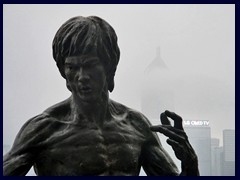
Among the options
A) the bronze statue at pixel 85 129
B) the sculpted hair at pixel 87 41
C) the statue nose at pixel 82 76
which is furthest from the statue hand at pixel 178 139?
the statue nose at pixel 82 76

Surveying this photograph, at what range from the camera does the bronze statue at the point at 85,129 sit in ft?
15.3

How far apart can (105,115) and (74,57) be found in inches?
19.1

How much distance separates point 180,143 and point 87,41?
940mm

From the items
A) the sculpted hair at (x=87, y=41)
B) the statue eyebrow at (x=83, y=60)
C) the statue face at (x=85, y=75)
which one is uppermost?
the sculpted hair at (x=87, y=41)

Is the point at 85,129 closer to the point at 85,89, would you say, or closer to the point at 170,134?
the point at 85,89

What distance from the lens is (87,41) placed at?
4676mm

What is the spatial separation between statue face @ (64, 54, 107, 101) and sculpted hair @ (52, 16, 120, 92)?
4 cm

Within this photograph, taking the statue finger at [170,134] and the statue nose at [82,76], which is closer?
the statue nose at [82,76]

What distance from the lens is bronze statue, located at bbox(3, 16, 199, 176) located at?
184 inches

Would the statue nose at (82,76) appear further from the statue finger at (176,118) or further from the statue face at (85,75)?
the statue finger at (176,118)

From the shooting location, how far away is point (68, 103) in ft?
16.1

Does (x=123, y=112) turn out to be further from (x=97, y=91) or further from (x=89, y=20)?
(x=89, y=20)

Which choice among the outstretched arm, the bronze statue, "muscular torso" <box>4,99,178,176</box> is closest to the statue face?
the bronze statue

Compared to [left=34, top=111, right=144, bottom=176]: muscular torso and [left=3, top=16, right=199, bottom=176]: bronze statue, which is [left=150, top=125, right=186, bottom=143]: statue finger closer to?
[left=3, top=16, right=199, bottom=176]: bronze statue
